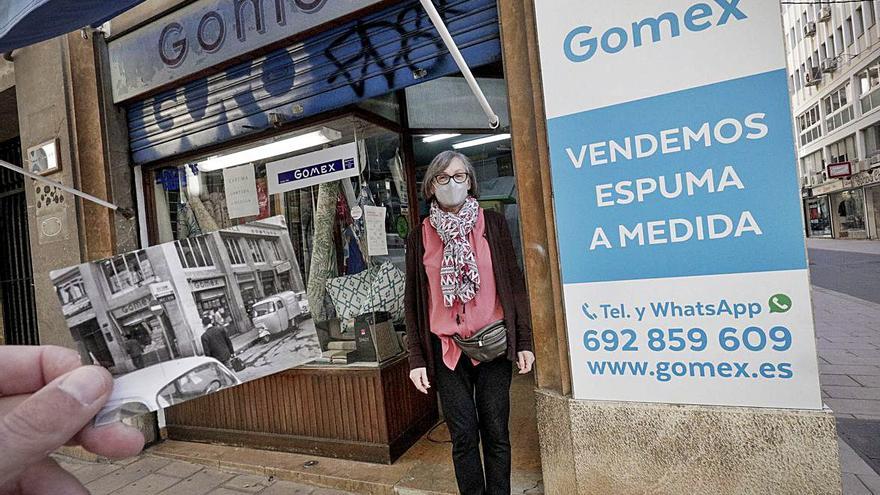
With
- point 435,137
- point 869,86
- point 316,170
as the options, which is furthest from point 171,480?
point 869,86

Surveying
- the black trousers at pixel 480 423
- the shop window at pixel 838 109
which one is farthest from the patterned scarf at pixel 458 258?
the shop window at pixel 838 109

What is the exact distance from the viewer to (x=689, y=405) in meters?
2.28

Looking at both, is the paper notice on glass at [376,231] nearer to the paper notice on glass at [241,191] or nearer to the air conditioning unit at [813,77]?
the paper notice on glass at [241,191]

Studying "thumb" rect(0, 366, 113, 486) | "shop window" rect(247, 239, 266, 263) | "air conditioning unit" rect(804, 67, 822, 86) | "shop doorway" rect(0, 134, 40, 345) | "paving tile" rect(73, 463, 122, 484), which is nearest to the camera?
"thumb" rect(0, 366, 113, 486)

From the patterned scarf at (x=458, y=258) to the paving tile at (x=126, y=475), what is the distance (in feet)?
10.6

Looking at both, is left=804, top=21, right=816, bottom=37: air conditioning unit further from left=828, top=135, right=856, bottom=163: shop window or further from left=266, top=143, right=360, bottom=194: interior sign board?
left=266, top=143, right=360, bottom=194: interior sign board

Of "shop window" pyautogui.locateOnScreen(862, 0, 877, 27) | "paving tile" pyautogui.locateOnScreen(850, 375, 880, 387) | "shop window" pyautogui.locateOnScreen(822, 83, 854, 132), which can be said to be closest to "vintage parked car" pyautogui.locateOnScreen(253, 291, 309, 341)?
"paving tile" pyautogui.locateOnScreen(850, 375, 880, 387)

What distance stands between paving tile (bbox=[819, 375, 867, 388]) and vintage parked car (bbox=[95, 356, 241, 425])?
535 centimetres

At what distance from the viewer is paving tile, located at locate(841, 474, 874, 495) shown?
253cm

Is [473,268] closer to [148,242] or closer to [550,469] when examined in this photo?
[550,469]

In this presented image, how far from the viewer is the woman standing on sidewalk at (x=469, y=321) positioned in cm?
229

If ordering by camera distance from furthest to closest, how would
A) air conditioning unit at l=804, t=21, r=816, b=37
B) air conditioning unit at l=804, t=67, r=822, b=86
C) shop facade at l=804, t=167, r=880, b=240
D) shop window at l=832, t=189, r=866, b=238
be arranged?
1. air conditioning unit at l=804, t=21, r=816, b=37
2. air conditioning unit at l=804, t=67, r=822, b=86
3. shop window at l=832, t=189, r=866, b=238
4. shop facade at l=804, t=167, r=880, b=240

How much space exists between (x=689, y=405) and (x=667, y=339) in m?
0.34

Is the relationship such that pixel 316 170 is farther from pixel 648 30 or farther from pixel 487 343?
pixel 648 30
